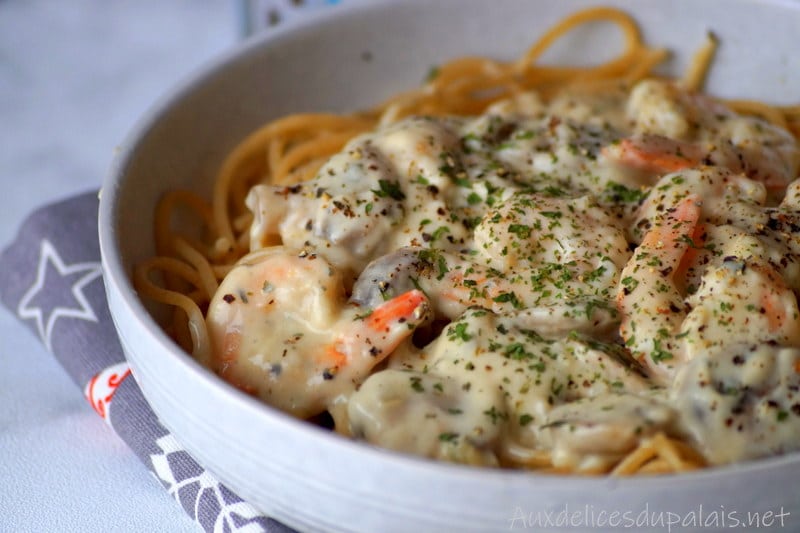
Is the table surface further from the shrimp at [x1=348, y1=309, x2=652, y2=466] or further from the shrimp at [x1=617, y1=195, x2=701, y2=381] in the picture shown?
the shrimp at [x1=617, y1=195, x2=701, y2=381]

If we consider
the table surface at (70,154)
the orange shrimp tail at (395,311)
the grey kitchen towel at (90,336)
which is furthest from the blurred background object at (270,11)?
the orange shrimp tail at (395,311)

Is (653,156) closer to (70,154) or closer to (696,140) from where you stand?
(696,140)

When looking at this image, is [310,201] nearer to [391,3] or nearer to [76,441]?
[76,441]

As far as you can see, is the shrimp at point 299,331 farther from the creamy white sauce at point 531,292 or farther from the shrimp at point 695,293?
the shrimp at point 695,293

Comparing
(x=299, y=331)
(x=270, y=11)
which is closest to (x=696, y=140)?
(x=299, y=331)

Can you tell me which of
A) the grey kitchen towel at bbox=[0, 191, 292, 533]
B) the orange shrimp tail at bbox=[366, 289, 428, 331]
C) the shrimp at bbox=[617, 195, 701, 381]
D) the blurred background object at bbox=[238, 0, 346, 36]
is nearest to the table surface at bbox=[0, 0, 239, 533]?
the grey kitchen towel at bbox=[0, 191, 292, 533]
